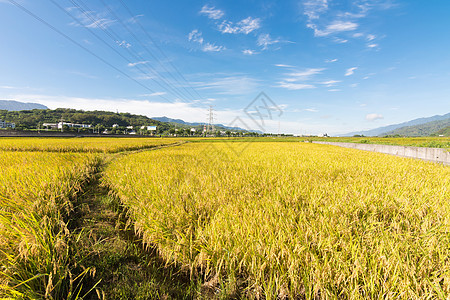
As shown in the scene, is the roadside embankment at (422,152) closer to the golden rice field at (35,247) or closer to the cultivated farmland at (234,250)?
the cultivated farmland at (234,250)

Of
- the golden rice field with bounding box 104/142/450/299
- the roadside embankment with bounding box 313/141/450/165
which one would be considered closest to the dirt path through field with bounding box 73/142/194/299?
the golden rice field with bounding box 104/142/450/299

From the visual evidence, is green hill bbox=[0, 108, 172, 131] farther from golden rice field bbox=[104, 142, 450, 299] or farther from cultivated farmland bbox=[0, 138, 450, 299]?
golden rice field bbox=[104, 142, 450, 299]

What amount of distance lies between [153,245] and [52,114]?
594 ft

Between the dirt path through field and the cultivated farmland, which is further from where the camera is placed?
the dirt path through field

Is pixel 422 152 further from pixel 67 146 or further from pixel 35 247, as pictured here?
pixel 67 146

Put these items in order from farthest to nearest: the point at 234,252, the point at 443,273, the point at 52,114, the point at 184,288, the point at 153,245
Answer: the point at 52,114
the point at 153,245
the point at 184,288
the point at 234,252
the point at 443,273

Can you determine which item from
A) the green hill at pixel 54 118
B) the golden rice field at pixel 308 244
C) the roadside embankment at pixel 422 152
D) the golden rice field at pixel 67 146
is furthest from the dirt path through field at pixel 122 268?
the green hill at pixel 54 118

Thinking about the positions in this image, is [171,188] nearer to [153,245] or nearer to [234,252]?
[153,245]

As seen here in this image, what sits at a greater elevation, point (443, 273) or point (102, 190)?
point (443, 273)

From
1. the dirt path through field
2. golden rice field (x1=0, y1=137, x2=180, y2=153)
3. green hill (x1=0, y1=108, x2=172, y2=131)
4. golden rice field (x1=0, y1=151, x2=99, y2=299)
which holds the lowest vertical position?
the dirt path through field

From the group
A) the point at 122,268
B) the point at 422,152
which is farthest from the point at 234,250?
the point at 422,152

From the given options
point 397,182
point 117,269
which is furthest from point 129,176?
point 397,182

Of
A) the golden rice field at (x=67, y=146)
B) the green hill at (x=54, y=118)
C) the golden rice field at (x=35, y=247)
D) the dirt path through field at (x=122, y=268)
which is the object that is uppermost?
the green hill at (x=54, y=118)

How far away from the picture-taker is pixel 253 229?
199 cm
